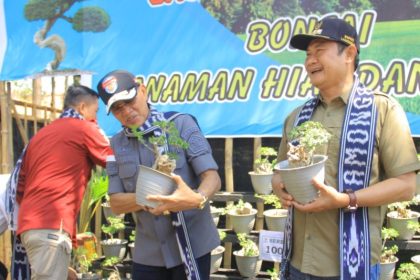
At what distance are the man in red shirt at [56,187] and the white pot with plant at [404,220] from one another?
1.98 meters

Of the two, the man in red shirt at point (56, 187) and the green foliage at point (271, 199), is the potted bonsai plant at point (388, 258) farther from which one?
the man in red shirt at point (56, 187)

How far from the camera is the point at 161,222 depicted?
6.61ft

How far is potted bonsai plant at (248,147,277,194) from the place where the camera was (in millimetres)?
3592

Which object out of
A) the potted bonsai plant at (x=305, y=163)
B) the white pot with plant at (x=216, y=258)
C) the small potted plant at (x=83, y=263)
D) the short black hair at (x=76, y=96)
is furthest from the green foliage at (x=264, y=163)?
the potted bonsai plant at (x=305, y=163)

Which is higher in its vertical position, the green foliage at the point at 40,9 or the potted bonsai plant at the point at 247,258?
the green foliage at the point at 40,9

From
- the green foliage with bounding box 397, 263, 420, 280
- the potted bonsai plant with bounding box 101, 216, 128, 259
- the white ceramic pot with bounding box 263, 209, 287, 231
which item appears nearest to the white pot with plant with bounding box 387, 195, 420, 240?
the green foliage with bounding box 397, 263, 420, 280

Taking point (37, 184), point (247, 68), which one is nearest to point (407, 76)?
point (247, 68)

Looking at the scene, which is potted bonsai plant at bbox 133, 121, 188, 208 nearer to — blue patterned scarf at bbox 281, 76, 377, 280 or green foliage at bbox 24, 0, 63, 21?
blue patterned scarf at bbox 281, 76, 377, 280

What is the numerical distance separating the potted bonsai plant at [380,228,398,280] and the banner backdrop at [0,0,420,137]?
0.68 meters

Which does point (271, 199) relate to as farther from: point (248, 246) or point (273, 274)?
point (273, 274)

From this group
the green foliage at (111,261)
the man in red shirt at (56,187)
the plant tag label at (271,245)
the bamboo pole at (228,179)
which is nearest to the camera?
the man in red shirt at (56,187)

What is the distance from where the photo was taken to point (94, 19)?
160 inches

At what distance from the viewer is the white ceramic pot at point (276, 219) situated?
354cm

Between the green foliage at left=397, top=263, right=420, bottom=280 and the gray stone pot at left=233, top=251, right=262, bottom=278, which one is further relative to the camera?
the gray stone pot at left=233, top=251, right=262, bottom=278
